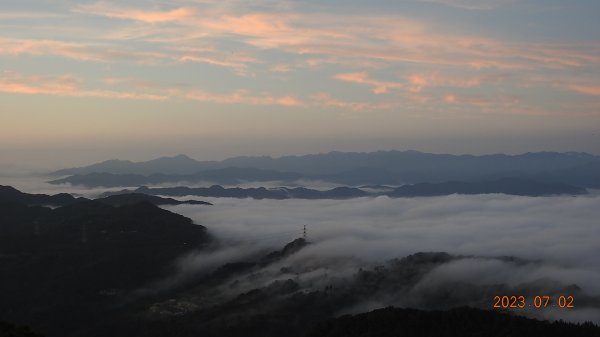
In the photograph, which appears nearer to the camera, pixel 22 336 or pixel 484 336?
pixel 22 336

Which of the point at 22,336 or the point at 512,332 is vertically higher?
the point at 22,336

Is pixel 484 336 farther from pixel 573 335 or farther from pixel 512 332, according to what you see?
pixel 573 335

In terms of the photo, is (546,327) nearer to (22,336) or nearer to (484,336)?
(484,336)

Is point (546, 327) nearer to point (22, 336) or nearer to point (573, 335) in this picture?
point (573, 335)

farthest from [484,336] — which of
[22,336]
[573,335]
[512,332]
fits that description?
[22,336]

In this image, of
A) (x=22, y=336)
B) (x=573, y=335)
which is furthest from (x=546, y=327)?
(x=22, y=336)

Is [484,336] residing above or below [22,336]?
below

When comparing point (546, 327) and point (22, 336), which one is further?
point (546, 327)
